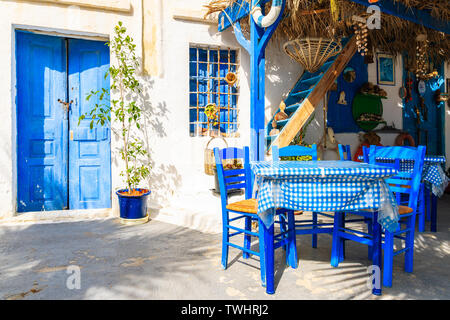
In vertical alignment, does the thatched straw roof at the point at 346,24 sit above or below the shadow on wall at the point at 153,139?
above

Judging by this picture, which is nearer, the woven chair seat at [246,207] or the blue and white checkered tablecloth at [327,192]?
the blue and white checkered tablecloth at [327,192]

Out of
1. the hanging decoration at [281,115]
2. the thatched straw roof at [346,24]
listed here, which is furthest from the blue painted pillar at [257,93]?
the hanging decoration at [281,115]

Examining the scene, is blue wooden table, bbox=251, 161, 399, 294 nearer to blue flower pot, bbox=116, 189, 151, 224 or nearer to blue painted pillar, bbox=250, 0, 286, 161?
blue painted pillar, bbox=250, 0, 286, 161

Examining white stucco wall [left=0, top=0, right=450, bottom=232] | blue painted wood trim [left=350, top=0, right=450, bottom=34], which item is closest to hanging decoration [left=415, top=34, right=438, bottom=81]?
blue painted wood trim [left=350, top=0, right=450, bottom=34]

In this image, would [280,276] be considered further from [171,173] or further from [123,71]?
[123,71]

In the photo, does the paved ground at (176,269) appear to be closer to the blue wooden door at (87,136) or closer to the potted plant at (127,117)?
the potted plant at (127,117)

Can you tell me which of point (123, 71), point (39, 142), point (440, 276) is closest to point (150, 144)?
point (123, 71)

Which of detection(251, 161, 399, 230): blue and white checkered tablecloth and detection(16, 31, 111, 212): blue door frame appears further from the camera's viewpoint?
detection(16, 31, 111, 212): blue door frame

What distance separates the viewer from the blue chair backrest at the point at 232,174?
109 inches

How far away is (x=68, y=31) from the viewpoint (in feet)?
15.7

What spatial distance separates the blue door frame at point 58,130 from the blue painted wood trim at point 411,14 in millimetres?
3911

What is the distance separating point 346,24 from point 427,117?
3.51 metres

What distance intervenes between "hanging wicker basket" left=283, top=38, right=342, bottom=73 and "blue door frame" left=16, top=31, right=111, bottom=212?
2751mm

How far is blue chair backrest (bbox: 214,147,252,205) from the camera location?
9.09 ft
